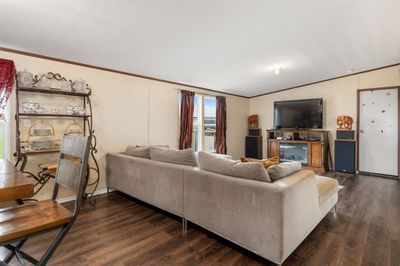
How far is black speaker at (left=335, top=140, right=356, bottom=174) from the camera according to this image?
4953 millimetres

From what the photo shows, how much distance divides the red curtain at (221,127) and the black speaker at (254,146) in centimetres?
115

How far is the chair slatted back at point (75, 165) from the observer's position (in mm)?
1252

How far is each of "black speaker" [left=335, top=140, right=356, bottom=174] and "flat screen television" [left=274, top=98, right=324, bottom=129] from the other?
673 mm

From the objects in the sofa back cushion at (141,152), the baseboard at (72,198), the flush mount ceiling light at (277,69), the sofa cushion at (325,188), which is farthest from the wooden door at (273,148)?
the baseboard at (72,198)

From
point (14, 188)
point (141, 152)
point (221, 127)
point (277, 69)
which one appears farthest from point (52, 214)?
point (221, 127)

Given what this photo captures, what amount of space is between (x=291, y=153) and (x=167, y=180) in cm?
437

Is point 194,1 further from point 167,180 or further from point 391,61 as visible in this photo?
point 391,61

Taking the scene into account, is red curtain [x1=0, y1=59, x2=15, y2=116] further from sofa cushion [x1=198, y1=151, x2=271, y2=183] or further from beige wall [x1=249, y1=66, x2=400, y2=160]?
beige wall [x1=249, y1=66, x2=400, y2=160]

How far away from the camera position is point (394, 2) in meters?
2.49

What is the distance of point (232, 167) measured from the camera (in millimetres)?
2037

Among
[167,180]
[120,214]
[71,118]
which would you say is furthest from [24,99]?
[167,180]

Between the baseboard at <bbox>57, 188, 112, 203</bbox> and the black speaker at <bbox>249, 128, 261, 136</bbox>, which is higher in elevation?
the black speaker at <bbox>249, 128, 261, 136</bbox>

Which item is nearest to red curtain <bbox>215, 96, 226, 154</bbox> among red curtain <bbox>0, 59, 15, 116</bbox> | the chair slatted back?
red curtain <bbox>0, 59, 15, 116</bbox>

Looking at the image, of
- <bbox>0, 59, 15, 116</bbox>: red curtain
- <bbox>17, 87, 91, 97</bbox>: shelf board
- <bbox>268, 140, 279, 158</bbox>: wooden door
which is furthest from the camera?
<bbox>268, 140, 279, 158</bbox>: wooden door
